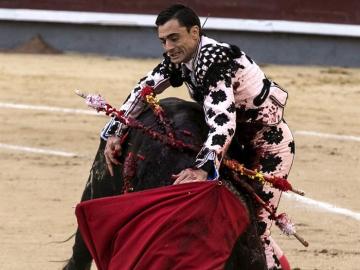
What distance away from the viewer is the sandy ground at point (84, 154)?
17.0ft

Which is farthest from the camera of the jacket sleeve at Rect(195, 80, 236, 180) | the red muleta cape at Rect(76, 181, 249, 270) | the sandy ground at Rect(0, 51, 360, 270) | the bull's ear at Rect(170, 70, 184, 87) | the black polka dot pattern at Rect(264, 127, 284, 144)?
the sandy ground at Rect(0, 51, 360, 270)

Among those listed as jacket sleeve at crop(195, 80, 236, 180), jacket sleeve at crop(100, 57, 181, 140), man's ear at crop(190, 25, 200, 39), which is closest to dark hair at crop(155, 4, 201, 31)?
man's ear at crop(190, 25, 200, 39)

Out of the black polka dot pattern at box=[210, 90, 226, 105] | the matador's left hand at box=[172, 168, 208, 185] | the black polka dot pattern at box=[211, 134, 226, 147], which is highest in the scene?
the black polka dot pattern at box=[210, 90, 226, 105]

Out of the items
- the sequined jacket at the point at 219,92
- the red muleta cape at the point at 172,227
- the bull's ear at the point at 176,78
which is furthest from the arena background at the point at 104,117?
the red muleta cape at the point at 172,227

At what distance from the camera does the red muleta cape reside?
10.4 feet

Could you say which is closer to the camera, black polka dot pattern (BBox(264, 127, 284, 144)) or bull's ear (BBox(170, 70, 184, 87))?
bull's ear (BBox(170, 70, 184, 87))

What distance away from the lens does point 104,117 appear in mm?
A: 8398

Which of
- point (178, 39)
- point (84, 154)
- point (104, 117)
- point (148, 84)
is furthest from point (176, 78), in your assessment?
point (104, 117)

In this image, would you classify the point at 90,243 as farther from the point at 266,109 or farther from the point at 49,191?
the point at 49,191

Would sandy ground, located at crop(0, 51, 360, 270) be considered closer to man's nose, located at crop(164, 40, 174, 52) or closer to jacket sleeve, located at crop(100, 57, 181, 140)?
jacket sleeve, located at crop(100, 57, 181, 140)

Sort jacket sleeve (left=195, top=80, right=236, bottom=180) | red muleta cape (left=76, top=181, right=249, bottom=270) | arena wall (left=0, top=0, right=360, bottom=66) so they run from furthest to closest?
arena wall (left=0, top=0, right=360, bottom=66)
jacket sleeve (left=195, top=80, right=236, bottom=180)
red muleta cape (left=76, top=181, right=249, bottom=270)

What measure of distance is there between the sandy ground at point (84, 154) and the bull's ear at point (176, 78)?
4.50 feet

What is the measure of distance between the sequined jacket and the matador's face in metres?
0.03

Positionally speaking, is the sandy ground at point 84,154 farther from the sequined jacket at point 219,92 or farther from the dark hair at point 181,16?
the dark hair at point 181,16
